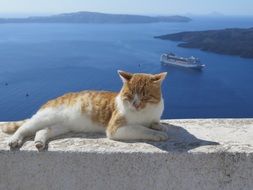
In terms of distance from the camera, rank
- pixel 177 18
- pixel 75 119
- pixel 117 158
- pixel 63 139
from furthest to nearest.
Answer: pixel 177 18
pixel 75 119
pixel 63 139
pixel 117 158

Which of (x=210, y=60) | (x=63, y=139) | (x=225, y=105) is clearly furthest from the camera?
(x=210, y=60)

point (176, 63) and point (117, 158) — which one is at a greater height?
point (117, 158)

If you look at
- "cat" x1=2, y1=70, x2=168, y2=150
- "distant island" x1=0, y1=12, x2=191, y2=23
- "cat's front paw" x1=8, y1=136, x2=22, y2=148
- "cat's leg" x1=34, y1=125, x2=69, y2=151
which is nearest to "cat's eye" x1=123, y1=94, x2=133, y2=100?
"cat" x1=2, y1=70, x2=168, y2=150

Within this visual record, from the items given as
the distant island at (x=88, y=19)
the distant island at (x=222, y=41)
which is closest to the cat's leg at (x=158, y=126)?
the distant island at (x=222, y=41)

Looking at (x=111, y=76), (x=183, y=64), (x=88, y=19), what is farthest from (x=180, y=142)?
(x=88, y=19)

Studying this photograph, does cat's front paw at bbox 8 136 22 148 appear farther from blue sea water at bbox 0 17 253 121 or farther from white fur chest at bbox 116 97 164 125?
blue sea water at bbox 0 17 253 121

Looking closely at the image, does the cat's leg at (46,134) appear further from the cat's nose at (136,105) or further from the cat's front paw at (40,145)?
the cat's nose at (136,105)

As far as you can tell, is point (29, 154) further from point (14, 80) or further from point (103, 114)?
point (14, 80)

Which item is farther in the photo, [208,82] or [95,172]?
[208,82]

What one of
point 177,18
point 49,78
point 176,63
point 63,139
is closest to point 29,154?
point 63,139
